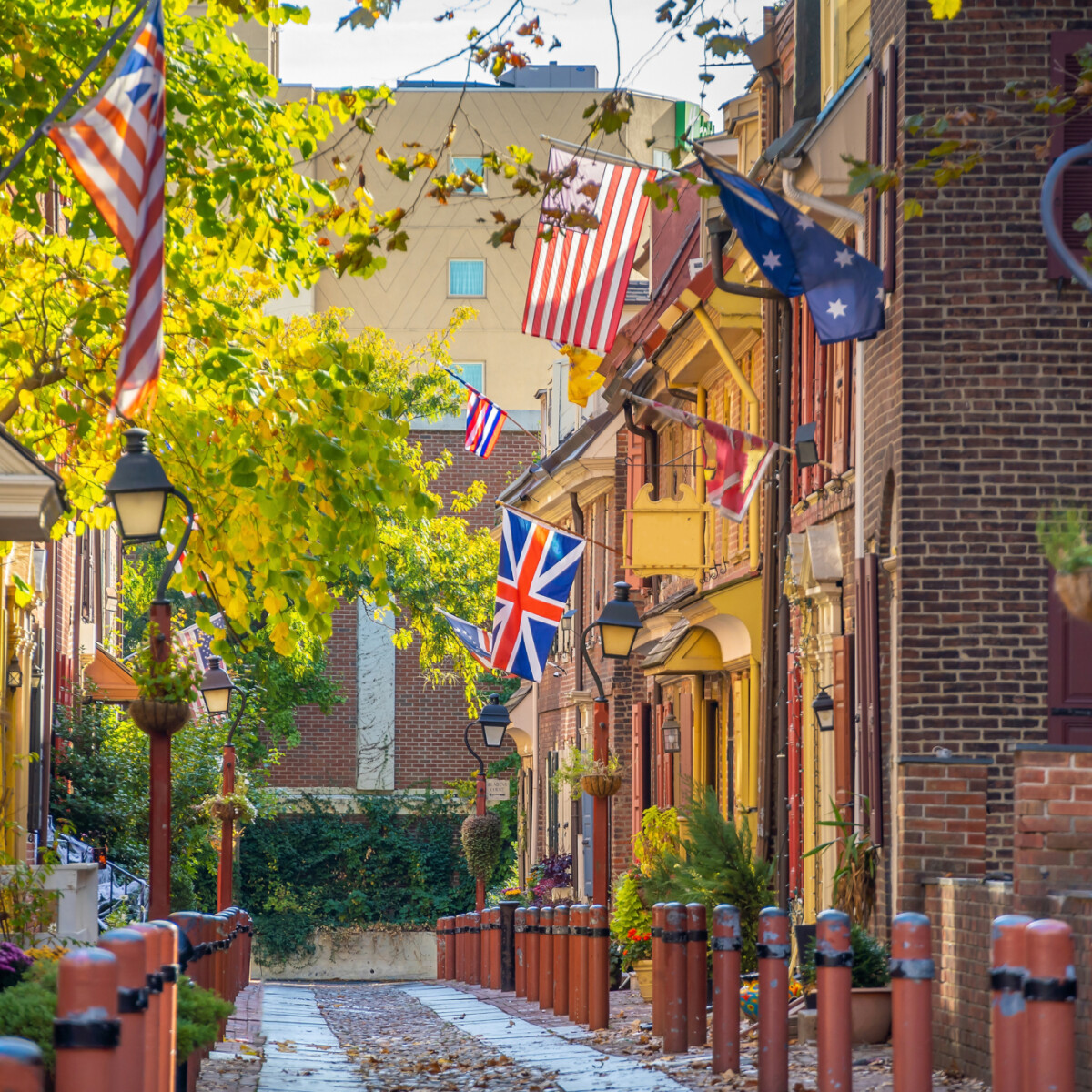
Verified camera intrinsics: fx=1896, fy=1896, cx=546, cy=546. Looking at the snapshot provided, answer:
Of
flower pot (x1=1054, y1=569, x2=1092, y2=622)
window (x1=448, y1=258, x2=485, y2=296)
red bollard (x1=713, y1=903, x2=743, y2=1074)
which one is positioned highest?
window (x1=448, y1=258, x2=485, y2=296)

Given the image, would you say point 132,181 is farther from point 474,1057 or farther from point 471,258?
point 471,258

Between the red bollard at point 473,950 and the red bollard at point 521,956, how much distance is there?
199 inches

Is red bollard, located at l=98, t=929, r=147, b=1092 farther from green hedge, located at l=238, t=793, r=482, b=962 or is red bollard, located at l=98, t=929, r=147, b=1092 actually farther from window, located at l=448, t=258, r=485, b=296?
window, located at l=448, t=258, r=485, b=296

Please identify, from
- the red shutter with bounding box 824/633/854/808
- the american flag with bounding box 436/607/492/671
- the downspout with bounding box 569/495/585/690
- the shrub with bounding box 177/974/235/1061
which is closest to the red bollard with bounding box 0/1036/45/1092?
the shrub with bounding box 177/974/235/1061

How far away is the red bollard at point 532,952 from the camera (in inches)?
758

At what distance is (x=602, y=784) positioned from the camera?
19.6m

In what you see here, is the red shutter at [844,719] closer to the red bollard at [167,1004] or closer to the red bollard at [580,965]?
the red bollard at [580,965]

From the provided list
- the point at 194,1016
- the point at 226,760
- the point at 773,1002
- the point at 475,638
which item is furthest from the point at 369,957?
the point at 773,1002

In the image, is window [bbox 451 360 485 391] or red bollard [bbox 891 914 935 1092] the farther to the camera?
window [bbox 451 360 485 391]

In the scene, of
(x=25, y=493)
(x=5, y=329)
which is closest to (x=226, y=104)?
(x=5, y=329)

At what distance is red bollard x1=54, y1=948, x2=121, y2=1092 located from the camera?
17.0ft

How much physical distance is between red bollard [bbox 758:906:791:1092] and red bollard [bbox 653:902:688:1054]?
2509 mm

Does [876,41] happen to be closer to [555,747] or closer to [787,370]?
[787,370]

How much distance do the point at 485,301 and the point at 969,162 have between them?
43408 mm
